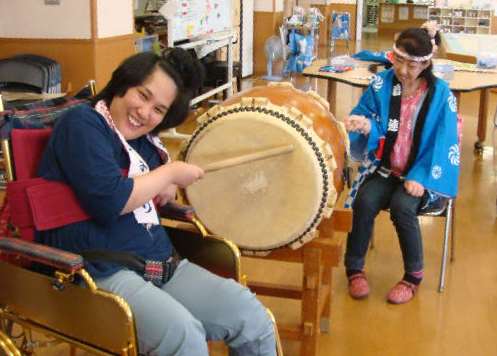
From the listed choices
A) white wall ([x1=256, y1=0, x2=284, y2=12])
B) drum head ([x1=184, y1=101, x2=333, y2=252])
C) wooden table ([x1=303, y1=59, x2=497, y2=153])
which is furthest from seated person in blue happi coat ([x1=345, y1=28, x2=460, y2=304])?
white wall ([x1=256, y1=0, x2=284, y2=12])

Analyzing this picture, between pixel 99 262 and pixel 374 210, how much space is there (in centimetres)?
128

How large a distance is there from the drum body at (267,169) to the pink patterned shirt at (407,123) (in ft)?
1.99

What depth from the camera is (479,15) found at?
33.1 ft

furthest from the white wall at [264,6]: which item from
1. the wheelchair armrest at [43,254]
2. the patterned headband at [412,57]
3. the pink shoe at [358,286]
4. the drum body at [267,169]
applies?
the wheelchair armrest at [43,254]

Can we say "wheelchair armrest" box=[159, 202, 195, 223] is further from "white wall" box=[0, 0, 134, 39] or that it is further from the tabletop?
"white wall" box=[0, 0, 134, 39]

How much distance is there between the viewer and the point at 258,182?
1834 mm

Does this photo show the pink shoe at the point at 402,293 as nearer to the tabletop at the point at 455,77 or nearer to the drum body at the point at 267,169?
the drum body at the point at 267,169

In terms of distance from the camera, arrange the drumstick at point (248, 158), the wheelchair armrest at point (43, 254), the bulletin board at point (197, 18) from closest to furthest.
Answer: the wheelchair armrest at point (43, 254) → the drumstick at point (248, 158) → the bulletin board at point (197, 18)

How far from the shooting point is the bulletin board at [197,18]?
4457mm

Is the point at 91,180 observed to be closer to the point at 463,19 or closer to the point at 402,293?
the point at 402,293

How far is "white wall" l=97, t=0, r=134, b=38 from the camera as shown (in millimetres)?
4129

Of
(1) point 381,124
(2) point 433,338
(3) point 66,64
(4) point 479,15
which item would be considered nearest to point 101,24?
(3) point 66,64

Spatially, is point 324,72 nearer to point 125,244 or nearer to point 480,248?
point 480,248

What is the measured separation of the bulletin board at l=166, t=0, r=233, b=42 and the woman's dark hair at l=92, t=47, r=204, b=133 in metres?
2.85
